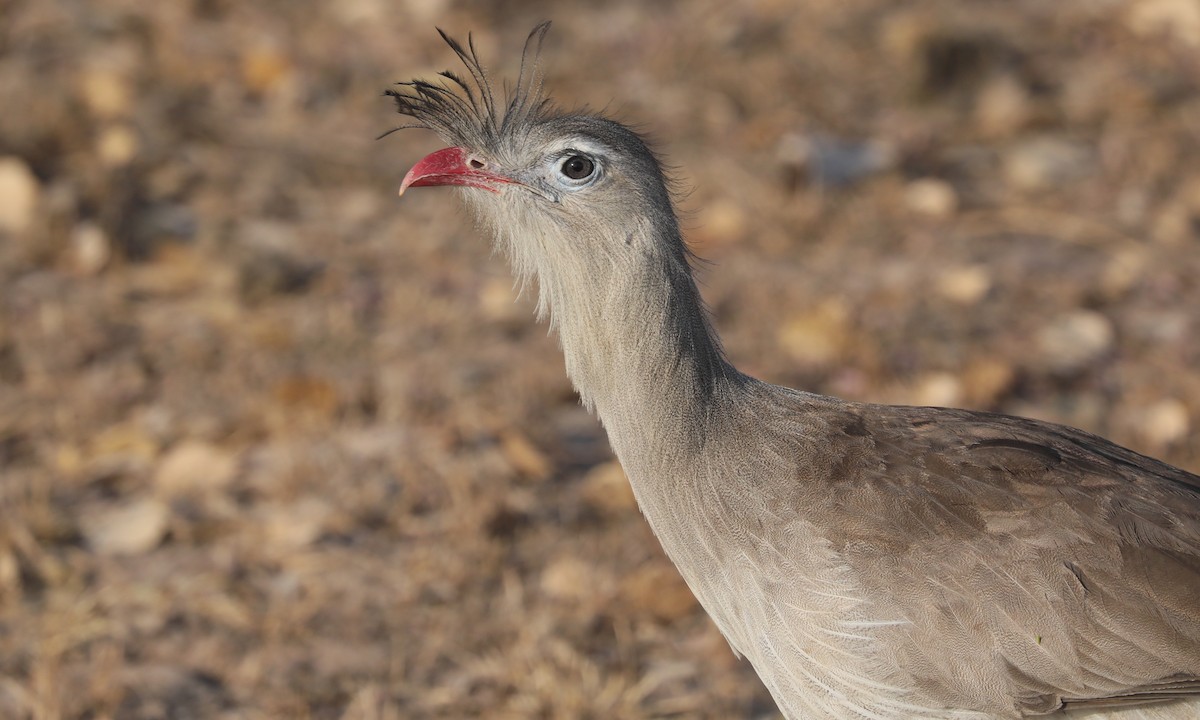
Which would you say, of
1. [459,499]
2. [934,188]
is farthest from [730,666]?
[934,188]

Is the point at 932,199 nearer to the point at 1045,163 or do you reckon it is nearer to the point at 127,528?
the point at 1045,163

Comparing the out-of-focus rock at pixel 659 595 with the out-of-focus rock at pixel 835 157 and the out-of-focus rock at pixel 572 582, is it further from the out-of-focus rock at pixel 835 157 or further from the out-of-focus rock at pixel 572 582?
the out-of-focus rock at pixel 835 157

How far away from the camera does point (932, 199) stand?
535cm

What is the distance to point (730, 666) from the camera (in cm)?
344

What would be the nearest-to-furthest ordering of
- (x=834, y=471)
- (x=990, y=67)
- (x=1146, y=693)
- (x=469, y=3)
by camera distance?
1. (x=1146, y=693)
2. (x=834, y=471)
3. (x=990, y=67)
4. (x=469, y=3)

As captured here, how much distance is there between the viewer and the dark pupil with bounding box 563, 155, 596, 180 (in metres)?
2.70

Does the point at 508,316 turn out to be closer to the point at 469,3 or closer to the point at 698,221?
the point at 698,221

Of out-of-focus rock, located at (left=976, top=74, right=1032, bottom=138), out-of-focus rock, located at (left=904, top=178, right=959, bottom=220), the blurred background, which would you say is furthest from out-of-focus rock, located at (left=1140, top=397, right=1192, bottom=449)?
out-of-focus rock, located at (left=976, top=74, right=1032, bottom=138)

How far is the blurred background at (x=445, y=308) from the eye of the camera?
3488mm

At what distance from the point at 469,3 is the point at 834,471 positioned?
4.36 m

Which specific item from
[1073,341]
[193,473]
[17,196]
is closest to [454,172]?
[193,473]

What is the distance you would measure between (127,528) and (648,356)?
1.87 metres

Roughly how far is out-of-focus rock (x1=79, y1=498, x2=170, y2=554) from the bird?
1.53 meters

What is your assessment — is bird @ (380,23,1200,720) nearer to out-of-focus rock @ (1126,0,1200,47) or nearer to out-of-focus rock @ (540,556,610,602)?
out-of-focus rock @ (540,556,610,602)
